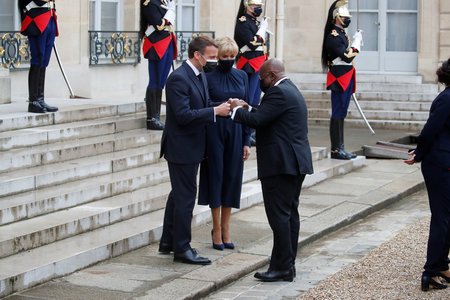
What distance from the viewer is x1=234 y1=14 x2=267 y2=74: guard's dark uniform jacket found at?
589 inches

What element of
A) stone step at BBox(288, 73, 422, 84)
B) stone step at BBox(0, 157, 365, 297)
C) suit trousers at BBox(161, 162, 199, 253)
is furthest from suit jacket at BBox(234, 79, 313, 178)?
stone step at BBox(288, 73, 422, 84)

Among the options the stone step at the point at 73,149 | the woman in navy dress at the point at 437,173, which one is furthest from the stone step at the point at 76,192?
the woman in navy dress at the point at 437,173

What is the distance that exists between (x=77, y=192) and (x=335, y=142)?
225 inches

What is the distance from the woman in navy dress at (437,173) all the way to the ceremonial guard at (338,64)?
6288 millimetres

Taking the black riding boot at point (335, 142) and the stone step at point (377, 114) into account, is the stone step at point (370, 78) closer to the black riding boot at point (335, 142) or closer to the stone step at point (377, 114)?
the stone step at point (377, 114)

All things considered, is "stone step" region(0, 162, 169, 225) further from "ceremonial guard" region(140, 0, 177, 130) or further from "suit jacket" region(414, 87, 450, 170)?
"suit jacket" region(414, 87, 450, 170)

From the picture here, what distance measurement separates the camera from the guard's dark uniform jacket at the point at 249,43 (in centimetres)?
1495

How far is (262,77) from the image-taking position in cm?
938

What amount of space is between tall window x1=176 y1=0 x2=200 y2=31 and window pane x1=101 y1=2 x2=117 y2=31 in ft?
5.51

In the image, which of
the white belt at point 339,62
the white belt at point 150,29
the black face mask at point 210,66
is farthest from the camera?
the white belt at point 339,62

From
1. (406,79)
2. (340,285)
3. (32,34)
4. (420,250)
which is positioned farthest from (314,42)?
(340,285)

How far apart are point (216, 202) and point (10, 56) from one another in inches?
229

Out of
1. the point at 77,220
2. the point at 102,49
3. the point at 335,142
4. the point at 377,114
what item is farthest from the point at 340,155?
the point at 77,220

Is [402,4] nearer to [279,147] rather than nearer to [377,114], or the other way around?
[377,114]
